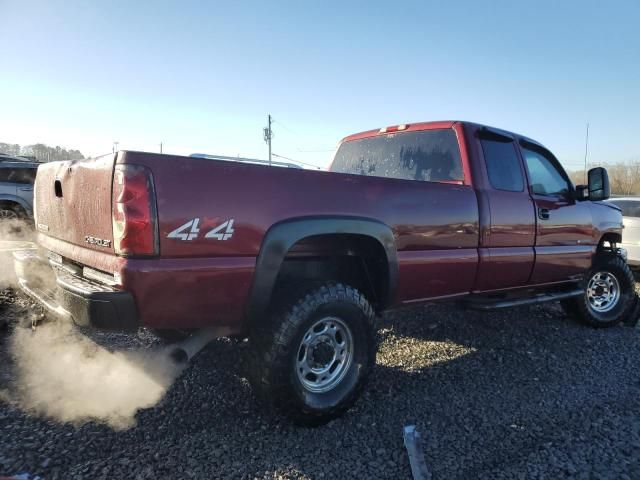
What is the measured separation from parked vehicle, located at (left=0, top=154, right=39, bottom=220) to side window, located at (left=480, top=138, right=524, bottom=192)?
30.3 feet

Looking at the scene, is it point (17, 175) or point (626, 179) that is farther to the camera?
point (626, 179)

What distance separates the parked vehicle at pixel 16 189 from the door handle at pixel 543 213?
958 cm

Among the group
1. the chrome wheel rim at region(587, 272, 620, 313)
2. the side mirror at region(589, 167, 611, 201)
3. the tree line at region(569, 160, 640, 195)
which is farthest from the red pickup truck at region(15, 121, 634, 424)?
the tree line at region(569, 160, 640, 195)

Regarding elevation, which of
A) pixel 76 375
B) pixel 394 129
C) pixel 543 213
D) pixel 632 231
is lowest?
pixel 76 375

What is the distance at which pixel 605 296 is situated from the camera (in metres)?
5.32

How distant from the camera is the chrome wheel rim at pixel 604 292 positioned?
17.2 ft

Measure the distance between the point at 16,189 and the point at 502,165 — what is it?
374 inches

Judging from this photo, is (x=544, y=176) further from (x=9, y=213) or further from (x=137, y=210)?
(x=9, y=213)

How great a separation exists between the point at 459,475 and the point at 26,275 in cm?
303

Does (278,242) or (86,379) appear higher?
(278,242)

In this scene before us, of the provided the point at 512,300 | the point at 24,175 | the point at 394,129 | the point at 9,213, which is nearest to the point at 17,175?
the point at 24,175

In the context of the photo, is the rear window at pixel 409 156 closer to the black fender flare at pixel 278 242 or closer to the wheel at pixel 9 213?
the black fender flare at pixel 278 242

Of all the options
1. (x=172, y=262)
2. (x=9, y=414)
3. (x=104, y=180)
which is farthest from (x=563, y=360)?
(x=9, y=414)

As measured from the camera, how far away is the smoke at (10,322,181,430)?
263 cm
